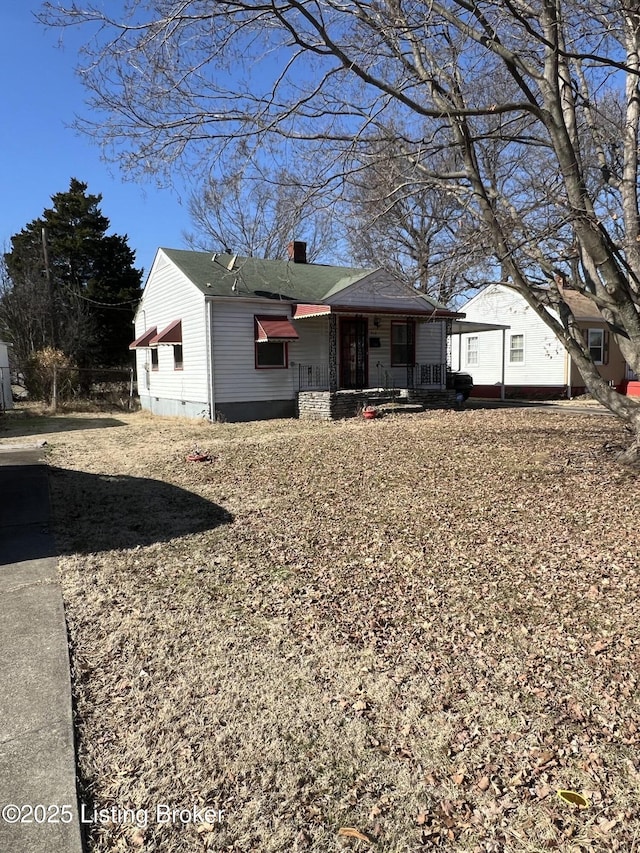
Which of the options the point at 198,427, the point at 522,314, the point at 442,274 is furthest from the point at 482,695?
the point at 522,314

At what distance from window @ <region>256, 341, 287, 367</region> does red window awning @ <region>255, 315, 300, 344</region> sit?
0.24 meters

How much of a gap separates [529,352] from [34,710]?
22770 millimetres

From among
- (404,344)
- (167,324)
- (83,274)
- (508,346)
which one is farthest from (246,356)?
(83,274)

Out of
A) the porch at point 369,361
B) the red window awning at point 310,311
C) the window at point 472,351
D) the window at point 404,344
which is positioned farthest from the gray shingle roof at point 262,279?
the window at point 472,351

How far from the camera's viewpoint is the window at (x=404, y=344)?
18.3 meters

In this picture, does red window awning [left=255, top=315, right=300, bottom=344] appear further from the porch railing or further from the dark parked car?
the dark parked car

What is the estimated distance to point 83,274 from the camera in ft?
102

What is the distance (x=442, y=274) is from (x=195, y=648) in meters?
6.44

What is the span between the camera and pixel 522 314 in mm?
22297

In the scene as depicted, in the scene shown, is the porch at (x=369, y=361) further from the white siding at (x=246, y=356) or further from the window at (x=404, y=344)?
the white siding at (x=246, y=356)

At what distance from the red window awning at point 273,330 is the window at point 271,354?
236 mm

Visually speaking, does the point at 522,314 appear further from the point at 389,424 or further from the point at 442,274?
the point at 442,274

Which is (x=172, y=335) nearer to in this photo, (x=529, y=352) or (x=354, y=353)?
(x=354, y=353)

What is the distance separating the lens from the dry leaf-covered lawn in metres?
2.17
